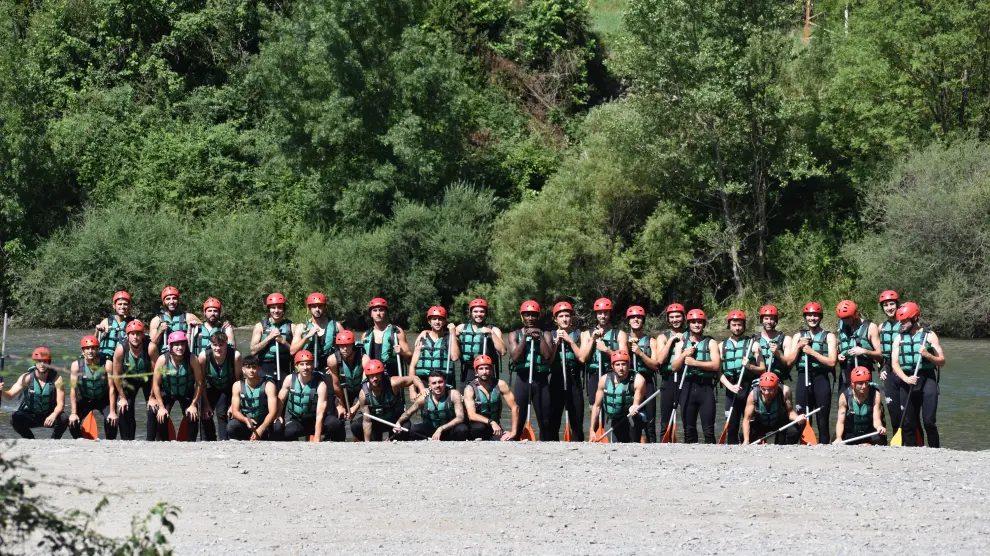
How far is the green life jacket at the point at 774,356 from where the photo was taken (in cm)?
1482

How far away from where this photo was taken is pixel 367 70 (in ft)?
123

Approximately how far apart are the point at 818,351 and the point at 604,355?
239 centimetres

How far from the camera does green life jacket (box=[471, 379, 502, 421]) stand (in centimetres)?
1423

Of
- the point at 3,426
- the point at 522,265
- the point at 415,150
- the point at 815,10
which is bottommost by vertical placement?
the point at 3,426

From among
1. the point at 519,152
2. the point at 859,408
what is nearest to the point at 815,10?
the point at 519,152

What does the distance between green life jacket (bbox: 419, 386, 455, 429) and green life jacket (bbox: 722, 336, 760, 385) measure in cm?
315

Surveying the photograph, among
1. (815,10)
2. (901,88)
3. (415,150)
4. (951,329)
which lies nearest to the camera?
(951,329)

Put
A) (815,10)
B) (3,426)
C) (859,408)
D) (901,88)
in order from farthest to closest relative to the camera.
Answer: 1. (815,10)
2. (901,88)
3. (3,426)
4. (859,408)

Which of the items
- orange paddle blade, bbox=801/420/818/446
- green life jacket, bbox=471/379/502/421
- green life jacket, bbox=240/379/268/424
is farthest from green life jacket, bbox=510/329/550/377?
orange paddle blade, bbox=801/420/818/446

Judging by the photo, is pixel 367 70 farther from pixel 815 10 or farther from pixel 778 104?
pixel 815 10

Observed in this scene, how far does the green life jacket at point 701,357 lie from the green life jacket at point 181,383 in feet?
18.2

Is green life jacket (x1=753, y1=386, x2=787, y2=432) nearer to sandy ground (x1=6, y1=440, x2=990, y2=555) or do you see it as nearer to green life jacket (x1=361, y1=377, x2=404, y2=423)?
sandy ground (x1=6, y1=440, x2=990, y2=555)

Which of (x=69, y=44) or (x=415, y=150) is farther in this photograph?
(x=69, y=44)

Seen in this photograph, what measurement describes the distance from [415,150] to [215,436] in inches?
884
